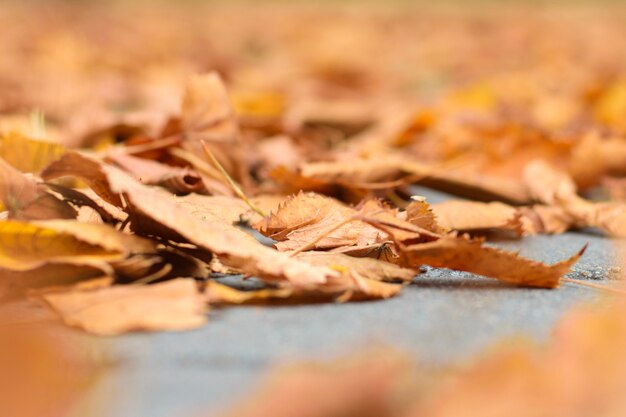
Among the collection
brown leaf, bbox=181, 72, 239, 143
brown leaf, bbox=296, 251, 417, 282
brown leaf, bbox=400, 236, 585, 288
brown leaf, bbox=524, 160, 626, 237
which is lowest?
brown leaf, bbox=524, 160, 626, 237

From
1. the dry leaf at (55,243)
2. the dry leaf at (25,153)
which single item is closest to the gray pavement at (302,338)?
the dry leaf at (55,243)

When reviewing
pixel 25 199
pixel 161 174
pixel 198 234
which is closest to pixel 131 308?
pixel 198 234

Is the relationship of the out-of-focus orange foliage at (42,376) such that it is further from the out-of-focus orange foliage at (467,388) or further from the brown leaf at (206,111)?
the brown leaf at (206,111)

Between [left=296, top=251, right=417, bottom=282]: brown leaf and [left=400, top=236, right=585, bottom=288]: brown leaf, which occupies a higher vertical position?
[left=400, top=236, right=585, bottom=288]: brown leaf

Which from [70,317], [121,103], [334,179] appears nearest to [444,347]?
[70,317]

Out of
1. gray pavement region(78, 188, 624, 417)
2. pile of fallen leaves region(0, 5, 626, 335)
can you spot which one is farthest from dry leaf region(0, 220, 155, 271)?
gray pavement region(78, 188, 624, 417)

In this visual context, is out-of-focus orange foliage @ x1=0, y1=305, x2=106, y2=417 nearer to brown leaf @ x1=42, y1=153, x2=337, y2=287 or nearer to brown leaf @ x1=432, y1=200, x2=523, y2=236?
brown leaf @ x1=42, y1=153, x2=337, y2=287

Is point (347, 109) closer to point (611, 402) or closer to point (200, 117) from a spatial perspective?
point (200, 117)
